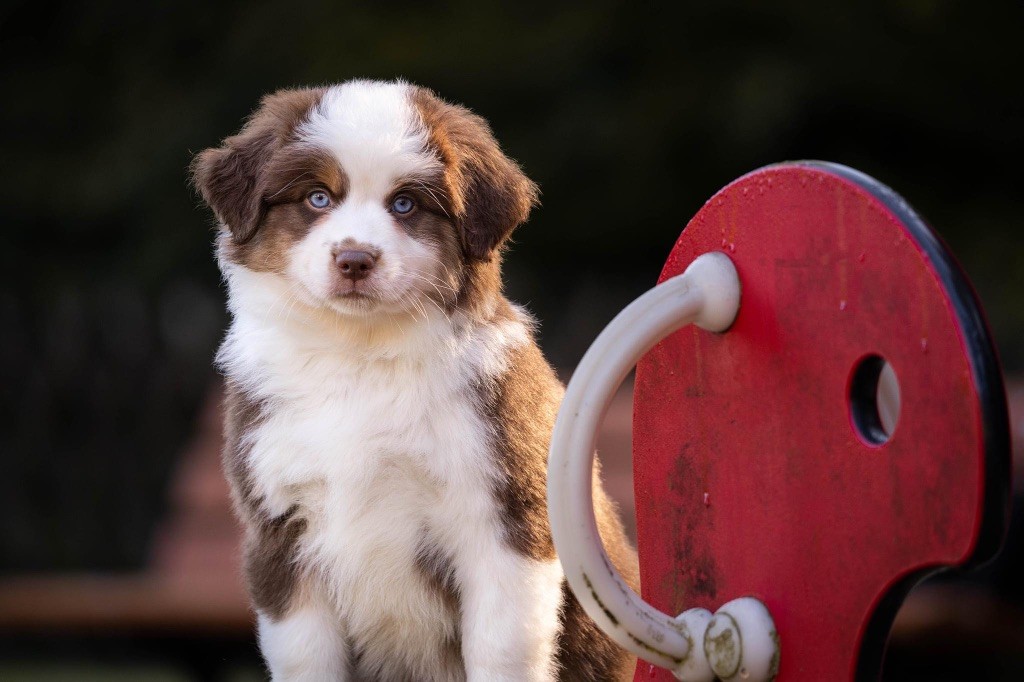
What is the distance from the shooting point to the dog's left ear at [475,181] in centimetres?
323

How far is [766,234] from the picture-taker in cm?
257

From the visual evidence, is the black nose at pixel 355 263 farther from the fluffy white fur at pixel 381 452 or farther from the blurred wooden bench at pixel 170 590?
the blurred wooden bench at pixel 170 590

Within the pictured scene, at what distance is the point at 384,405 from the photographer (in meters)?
3.17

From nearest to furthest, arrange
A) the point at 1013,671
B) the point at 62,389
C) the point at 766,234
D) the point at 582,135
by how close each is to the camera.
Result: the point at 766,234 < the point at 1013,671 < the point at 62,389 < the point at 582,135

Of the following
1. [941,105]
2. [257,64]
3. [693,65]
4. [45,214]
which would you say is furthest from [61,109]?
[941,105]

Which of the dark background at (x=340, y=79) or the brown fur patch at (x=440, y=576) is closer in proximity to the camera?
the brown fur patch at (x=440, y=576)

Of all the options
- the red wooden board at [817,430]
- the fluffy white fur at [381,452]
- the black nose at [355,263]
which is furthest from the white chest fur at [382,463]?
the red wooden board at [817,430]

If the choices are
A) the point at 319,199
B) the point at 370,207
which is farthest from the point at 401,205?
the point at 319,199

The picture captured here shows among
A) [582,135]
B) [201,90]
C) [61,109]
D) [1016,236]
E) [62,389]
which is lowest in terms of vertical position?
[62,389]

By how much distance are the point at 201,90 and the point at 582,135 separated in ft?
8.35

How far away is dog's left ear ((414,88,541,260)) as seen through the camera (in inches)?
127

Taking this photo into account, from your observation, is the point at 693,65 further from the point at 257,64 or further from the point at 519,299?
the point at 257,64

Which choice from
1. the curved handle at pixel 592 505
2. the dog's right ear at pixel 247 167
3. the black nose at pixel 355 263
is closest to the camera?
the curved handle at pixel 592 505

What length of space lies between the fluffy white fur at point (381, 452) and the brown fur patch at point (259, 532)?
4 centimetres
